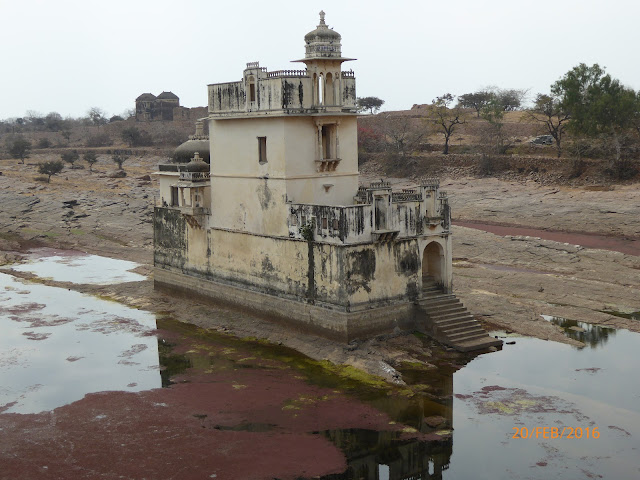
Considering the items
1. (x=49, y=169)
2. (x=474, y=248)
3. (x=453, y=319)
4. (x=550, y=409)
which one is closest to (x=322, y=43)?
(x=453, y=319)

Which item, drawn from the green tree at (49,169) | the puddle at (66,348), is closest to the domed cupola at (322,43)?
the puddle at (66,348)

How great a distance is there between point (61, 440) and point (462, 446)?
7906 millimetres

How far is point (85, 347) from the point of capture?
23047mm

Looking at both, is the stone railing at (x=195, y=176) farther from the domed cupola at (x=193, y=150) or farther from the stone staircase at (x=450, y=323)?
the stone staircase at (x=450, y=323)

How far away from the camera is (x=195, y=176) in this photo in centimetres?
2603

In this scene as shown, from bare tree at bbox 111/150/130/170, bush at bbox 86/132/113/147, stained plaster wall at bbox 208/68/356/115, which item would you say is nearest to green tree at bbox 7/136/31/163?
bare tree at bbox 111/150/130/170

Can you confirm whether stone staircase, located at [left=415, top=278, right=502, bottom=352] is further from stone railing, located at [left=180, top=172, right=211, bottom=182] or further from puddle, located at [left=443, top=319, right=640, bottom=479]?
stone railing, located at [left=180, top=172, right=211, bottom=182]

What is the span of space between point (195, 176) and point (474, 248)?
42.8 ft

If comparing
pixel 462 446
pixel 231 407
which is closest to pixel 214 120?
pixel 231 407

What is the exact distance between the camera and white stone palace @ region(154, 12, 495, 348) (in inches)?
833

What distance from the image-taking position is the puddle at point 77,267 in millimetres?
32062

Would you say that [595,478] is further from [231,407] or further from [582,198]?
[582,198]

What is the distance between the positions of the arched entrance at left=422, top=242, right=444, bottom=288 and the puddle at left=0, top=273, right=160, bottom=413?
795 cm

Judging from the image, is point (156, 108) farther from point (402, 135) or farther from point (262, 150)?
point (262, 150)
